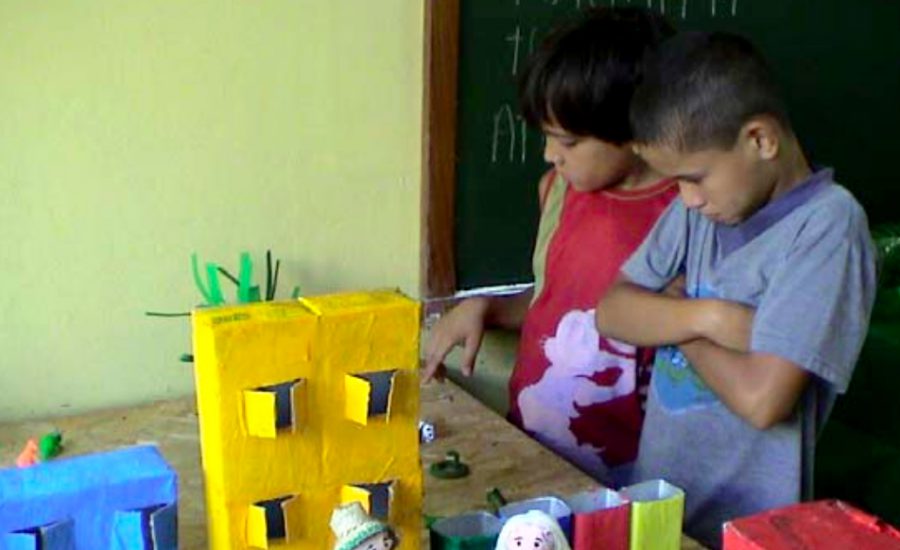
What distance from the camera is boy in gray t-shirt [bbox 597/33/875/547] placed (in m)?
1.02

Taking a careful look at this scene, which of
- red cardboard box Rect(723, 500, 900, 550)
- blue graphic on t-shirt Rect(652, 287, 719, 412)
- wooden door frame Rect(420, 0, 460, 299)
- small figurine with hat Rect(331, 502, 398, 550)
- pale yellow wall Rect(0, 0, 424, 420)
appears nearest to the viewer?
red cardboard box Rect(723, 500, 900, 550)

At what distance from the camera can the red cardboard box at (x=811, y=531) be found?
25.5 inches

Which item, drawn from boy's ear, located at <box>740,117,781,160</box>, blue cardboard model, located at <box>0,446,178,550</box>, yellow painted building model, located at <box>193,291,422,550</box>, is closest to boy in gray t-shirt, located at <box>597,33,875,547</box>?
boy's ear, located at <box>740,117,781,160</box>

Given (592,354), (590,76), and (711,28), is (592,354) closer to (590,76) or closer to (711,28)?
(590,76)

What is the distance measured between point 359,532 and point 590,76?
0.57 m

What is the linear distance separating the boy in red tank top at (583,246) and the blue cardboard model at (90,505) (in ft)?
1.91

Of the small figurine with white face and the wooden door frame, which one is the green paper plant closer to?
the wooden door frame


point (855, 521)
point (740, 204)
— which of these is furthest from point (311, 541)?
point (740, 204)

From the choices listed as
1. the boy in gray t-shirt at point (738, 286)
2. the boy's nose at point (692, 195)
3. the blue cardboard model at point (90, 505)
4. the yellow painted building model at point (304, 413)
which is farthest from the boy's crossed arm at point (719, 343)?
the blue cardboard model at point (90, 505)

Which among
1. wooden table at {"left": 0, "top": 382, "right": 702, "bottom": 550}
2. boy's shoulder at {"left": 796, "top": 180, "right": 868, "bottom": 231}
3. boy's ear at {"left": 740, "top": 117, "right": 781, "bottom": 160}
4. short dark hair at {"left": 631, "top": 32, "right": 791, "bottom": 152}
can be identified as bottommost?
wooden table at {"left": 0, "top": 382, "right": 702, "bottom": 550}

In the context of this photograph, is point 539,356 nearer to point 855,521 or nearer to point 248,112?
point 248,112

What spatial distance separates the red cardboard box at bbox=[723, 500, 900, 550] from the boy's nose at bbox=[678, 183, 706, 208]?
395 millimetres

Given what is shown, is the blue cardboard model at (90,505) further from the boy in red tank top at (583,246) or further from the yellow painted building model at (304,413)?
the boy in red tank top at (583,246)

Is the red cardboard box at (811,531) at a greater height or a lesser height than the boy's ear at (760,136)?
lesser
